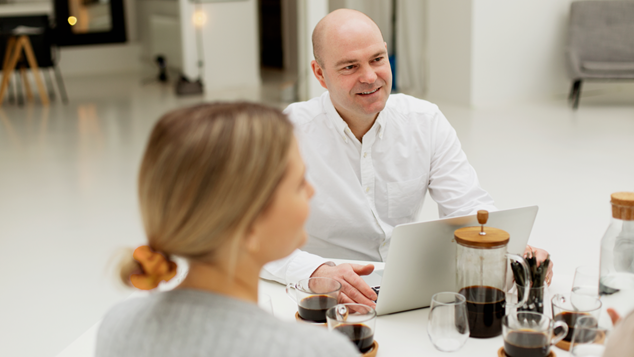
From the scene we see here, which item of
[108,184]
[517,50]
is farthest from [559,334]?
[517,50]

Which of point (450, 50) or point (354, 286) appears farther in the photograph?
point (450, 50)

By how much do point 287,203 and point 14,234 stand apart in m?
3.59

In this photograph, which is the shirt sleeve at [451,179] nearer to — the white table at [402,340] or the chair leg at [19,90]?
the white table at [402,340]

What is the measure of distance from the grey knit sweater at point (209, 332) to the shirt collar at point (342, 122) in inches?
52.4

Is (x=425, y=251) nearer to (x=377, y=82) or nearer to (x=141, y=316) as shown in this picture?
(x=141, y=316)

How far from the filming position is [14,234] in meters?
3.89

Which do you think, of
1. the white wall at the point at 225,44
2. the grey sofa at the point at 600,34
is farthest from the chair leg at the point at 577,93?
the white wall at the point at 225,44

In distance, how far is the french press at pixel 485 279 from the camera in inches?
46.7

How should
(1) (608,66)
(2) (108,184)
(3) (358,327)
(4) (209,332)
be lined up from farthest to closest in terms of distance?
(1) (608,66), (2) (108,184), (3) (358,327), (4) (209,332)

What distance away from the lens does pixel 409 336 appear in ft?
4.04

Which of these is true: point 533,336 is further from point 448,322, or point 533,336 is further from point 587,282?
point 587,282

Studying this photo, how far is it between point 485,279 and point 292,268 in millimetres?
505

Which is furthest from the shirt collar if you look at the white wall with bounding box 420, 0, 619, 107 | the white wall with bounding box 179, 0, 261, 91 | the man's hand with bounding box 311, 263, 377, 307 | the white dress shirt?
the white wall with bounding box 179, 0, 261, 91

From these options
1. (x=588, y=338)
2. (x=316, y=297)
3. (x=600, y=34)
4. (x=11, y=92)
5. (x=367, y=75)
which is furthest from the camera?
(x=11, y=92)
